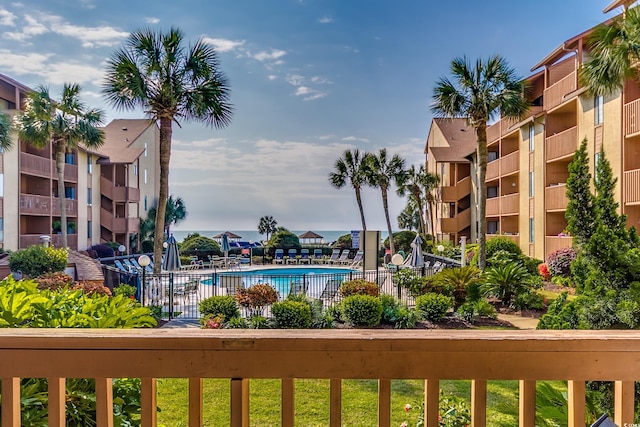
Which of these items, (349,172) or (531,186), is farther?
(349,172)

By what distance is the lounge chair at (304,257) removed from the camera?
29.1 meters

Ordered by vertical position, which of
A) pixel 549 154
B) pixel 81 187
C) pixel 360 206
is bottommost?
pixel 360 206

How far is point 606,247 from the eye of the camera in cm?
396

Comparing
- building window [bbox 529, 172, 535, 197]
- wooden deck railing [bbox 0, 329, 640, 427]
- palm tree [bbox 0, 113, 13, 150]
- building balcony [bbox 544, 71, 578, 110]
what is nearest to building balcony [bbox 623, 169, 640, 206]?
building balcony [bbox 544, 71, 578, 110]

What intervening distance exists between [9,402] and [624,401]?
192cm

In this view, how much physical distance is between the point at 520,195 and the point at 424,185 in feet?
34.6

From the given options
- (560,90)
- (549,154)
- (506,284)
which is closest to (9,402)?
(506,284)

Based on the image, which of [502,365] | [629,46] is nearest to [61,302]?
[502,365]

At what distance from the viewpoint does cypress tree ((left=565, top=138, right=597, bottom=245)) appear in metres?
4.01

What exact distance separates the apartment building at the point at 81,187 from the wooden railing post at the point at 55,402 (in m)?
15.2

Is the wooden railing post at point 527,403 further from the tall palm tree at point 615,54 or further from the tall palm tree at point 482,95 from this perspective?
the tall palm tree at point 482,95

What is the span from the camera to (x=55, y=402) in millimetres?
1232

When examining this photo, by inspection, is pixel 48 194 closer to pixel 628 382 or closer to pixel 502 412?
pixel 502 412

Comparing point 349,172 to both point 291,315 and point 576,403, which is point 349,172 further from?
point 576,403
